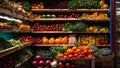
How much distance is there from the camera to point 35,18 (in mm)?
9586

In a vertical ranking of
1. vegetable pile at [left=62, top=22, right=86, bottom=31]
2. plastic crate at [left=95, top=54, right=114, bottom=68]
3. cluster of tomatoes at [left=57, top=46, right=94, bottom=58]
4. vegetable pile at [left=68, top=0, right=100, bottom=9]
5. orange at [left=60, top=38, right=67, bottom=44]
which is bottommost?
plastic crate at [left=95, top=54, right=114, bottom=68]

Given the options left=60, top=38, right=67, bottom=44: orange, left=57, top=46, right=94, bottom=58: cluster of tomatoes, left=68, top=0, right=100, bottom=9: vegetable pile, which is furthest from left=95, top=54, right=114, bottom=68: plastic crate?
left=68, top=0, right=100, bottom=9: vegetable pile

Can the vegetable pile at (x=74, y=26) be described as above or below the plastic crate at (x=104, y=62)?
above

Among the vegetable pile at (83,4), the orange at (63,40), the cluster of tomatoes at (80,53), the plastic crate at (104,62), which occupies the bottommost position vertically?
the plastic crate at (104,62)

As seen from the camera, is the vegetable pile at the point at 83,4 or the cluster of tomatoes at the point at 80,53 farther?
the vegetable pile at the point at 83,4

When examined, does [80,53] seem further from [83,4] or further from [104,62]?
[83,4]

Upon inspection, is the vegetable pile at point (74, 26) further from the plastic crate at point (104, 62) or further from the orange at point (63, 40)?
the plastic crate at point (104, 62)

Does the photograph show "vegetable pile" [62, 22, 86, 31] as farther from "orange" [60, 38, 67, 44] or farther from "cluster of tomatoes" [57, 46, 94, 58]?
"cluster of tomatoes" [57, 46, 94, 58]

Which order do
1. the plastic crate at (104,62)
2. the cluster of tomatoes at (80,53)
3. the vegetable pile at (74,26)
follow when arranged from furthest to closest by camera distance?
the vegetable pile at (74,26)
the plastic crate at (104,62)
the cluster of tomatoes at (80,53)

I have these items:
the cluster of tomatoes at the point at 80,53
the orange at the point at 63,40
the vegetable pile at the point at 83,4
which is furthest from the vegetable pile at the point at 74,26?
the cluster of tomatoes at the point at 80,53

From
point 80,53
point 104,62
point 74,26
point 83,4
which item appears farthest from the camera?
point 83,4

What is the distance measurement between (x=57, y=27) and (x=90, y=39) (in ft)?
3.91

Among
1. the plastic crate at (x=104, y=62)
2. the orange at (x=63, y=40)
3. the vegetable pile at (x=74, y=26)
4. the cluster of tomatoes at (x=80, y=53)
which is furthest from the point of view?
the orange at (x=63, y=40)

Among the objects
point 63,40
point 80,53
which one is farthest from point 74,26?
point 80,53
